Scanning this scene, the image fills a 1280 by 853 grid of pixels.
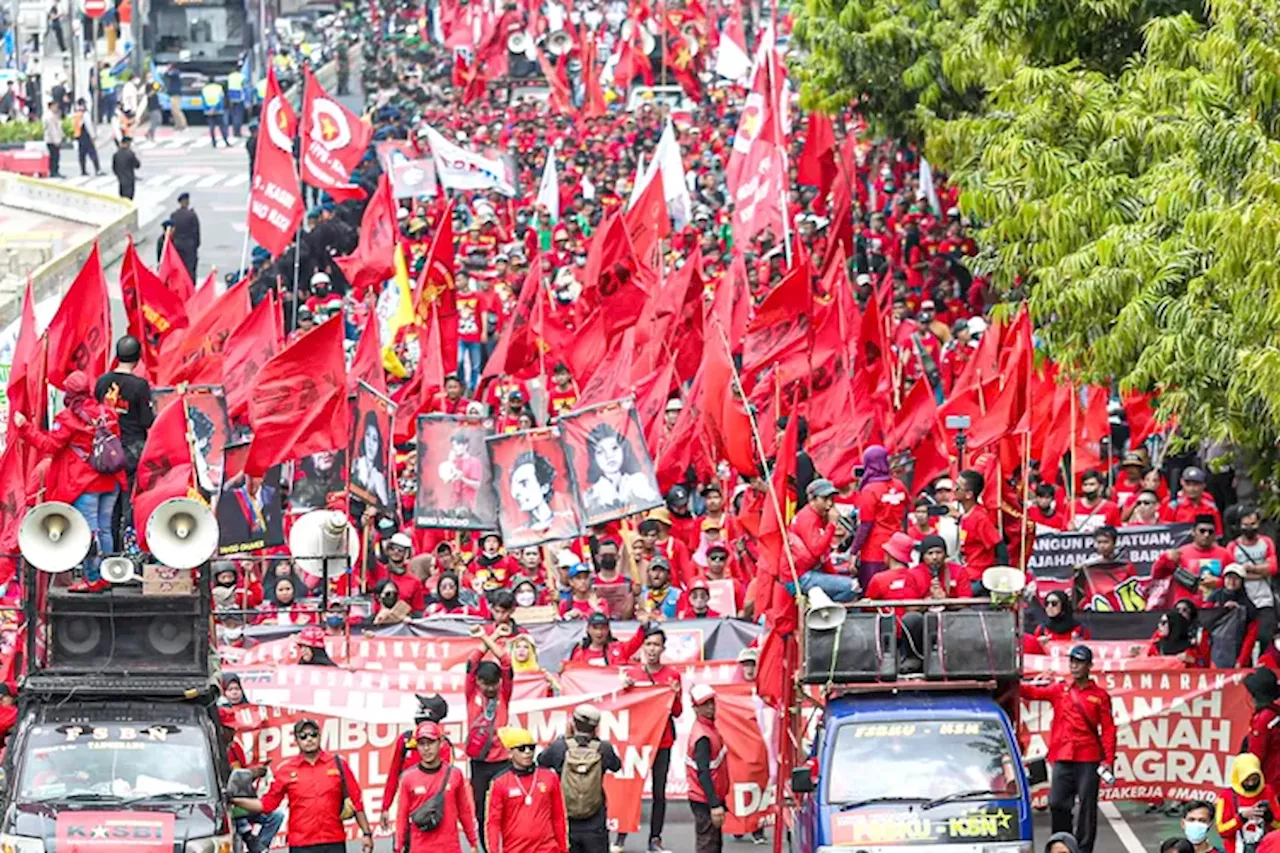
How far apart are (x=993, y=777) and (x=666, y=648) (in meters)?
4.61

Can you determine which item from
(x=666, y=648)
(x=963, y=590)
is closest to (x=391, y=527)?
(x=666, y=648)

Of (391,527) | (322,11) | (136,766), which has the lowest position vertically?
(322,11)

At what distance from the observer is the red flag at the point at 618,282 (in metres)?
31.3

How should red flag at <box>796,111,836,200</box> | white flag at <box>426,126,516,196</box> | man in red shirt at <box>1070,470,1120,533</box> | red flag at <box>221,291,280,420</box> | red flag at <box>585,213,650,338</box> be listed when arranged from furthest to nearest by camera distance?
1. red flag at <box>796,111,836,200</box>
2. white flag at <box>426,126,516,196</box>
3. red flag at <box>585,213,650,338</box>
4. red flag at <box>221,291,280,420</box>
5. man in red shirt at <box>1070,470,1120,533</box>

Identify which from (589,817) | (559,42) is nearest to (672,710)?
(589,817)

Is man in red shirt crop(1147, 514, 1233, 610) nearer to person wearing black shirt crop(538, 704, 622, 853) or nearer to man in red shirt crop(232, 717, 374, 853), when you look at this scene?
person wearing black shirt crop(538, 704, 622, 853)

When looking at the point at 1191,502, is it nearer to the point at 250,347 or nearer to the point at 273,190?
the point at 250,347

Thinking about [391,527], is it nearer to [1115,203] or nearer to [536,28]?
[1115,203]

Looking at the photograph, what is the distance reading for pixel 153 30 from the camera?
7850cm

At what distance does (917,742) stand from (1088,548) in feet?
17.0

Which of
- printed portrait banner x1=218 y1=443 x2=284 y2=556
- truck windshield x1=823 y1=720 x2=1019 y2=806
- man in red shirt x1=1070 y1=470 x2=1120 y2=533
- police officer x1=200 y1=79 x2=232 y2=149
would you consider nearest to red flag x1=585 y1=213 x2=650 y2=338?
printed portrait banner x1=218 y1=443 x2=284 y2=556

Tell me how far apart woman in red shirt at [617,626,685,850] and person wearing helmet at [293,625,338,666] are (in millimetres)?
2026

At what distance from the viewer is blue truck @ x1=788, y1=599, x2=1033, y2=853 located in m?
18.4

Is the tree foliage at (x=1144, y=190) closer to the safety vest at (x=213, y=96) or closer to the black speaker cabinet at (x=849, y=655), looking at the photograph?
the black speaker cabinet at (x=849, y=655)
